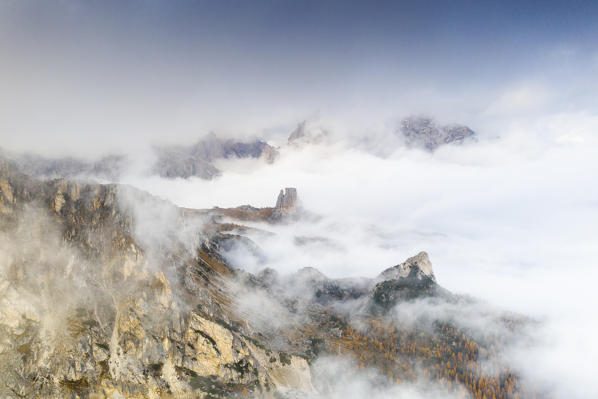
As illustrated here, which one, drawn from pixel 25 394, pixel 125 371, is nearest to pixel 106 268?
pixel 125 371

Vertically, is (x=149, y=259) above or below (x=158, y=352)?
above

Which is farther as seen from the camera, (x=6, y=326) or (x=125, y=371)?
(x=125, y=371)

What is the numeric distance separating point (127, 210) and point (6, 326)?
84683mm

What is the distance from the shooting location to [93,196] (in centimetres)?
18762

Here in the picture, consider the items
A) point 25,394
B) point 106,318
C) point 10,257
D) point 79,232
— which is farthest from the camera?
point 79,232

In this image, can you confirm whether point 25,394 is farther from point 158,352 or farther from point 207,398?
point 207,398

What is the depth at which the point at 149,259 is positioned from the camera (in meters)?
191

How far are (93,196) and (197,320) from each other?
91.5 m

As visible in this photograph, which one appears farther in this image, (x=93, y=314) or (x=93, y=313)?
(x=93, y=313)

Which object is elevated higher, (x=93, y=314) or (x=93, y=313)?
(x=93, y=313)

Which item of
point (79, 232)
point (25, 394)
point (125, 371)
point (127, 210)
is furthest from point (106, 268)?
point (25, 394)

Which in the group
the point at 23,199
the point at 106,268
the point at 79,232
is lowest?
the point at 106,268

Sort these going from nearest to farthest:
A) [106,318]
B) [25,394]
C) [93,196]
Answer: [25,394]
[106,318]
[93,196]

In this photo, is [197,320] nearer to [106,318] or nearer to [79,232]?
[106,318]
